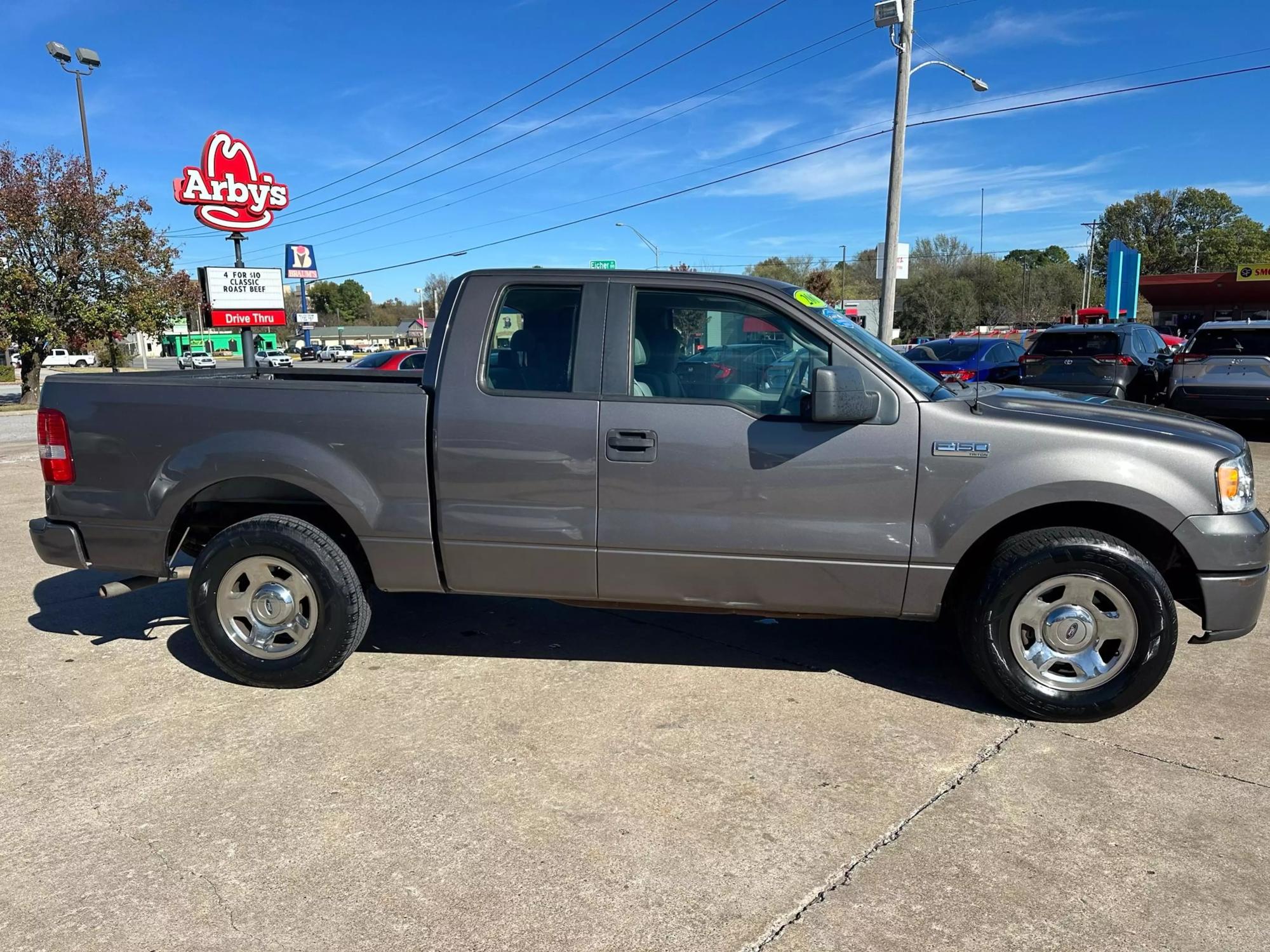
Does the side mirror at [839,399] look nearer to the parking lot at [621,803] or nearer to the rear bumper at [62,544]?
the parking lot at [621,803]

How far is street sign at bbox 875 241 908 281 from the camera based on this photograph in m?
18.5

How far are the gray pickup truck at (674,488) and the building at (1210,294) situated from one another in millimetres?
43404

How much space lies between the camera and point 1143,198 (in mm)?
100500

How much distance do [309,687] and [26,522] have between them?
556 cm

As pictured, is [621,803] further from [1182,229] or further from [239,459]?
[1182,229]

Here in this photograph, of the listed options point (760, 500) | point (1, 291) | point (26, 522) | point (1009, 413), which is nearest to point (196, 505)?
point (760, 500)

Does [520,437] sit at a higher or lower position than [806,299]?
lower

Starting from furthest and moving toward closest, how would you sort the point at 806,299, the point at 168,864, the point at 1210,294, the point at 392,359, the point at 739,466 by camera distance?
1. the point at 1210,294
2. the point at 392,359
3. the point at 806,299
4. the point at 739,466
5. the point at 168,864

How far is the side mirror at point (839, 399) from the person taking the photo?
3613 millimetres

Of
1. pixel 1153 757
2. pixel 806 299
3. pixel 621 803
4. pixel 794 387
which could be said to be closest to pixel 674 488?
pixel 794 387

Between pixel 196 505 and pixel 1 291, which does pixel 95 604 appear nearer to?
pixel 196 505

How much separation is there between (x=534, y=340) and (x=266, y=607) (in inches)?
71.0

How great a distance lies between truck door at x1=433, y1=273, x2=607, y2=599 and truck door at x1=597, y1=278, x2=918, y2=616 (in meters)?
0.10

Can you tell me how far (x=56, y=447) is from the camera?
14.1ft
